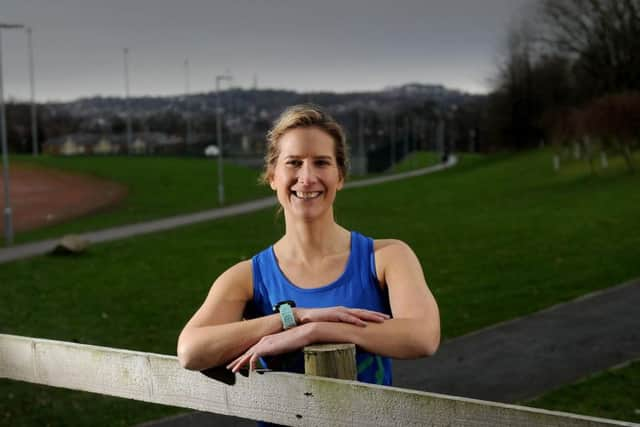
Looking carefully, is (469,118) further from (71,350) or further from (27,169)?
(71,350)

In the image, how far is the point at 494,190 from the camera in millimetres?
53156

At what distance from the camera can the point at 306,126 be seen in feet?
10.3

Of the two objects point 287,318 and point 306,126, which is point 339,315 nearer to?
point 287,318

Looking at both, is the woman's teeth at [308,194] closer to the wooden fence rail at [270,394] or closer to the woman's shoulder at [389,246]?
the woman's shoulder at [389,246]

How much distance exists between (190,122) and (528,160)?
56.7 m

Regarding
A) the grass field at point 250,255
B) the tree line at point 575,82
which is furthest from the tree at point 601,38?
the grass field at point 250,255

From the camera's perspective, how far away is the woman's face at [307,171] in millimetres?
3119

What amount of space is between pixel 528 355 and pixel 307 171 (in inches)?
365

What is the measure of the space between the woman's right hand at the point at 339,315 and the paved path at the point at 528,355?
18.1 ft

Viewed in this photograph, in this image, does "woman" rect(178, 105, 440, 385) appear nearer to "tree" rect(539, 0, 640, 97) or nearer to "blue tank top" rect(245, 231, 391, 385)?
"blue tank top" rect(245, 231, 391, 385)

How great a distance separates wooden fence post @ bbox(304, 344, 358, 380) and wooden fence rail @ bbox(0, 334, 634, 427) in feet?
0.15

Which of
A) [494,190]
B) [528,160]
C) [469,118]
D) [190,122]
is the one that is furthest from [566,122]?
[469,118]

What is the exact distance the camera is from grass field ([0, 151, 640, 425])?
1371 centimetres

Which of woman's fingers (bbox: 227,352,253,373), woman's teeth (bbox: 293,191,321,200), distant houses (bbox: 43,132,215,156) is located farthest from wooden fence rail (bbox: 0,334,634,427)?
distant houses (bbox: 43,132,215,156)
